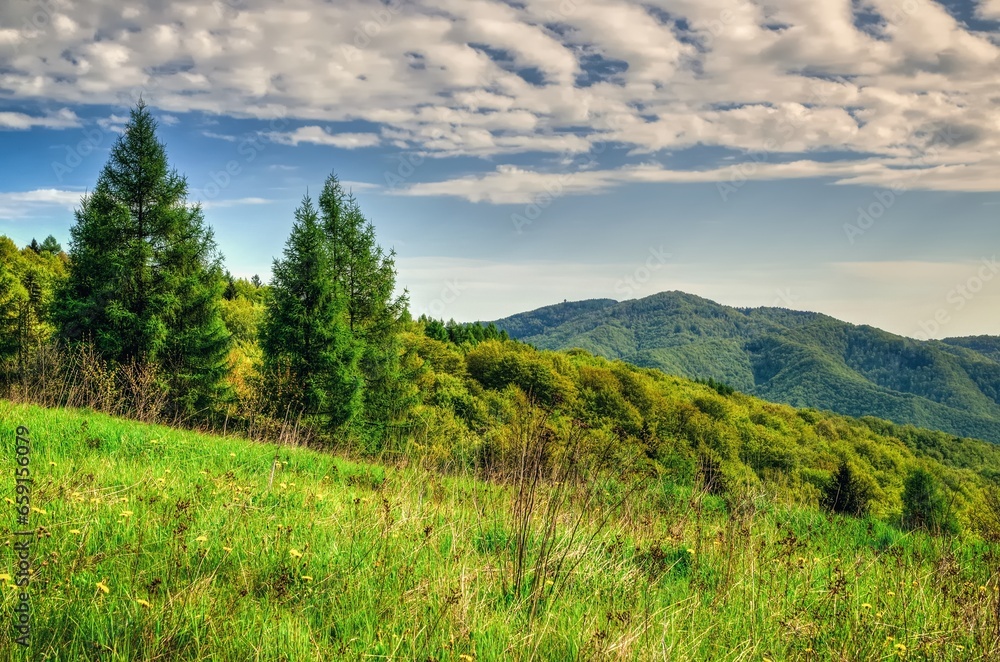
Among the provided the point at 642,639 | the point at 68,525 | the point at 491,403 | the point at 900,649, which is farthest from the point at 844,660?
the point at 491,403

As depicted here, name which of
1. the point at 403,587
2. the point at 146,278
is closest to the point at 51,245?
the point at 146,278

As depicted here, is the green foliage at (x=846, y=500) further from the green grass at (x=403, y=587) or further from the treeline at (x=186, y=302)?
the treeline at (x=186, y=302)

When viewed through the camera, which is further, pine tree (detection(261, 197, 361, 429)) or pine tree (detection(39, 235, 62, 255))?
pine tree (detection(39, 235, 62, 255))

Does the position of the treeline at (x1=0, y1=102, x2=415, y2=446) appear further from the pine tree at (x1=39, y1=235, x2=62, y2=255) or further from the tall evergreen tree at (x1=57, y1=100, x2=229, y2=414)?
the pine tree at (x1=39, y1=235, x2=62, y2=255)

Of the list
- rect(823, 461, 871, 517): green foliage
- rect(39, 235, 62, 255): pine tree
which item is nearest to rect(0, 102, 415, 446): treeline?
rect(823, 461, 871, 517): green foliage

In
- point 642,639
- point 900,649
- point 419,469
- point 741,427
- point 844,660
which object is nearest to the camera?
point 844,660

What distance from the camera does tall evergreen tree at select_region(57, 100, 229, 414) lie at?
21.8 metres

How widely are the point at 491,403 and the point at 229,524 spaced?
156 feet

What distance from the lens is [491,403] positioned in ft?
169

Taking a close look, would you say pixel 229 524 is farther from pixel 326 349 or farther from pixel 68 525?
pixel 326 349

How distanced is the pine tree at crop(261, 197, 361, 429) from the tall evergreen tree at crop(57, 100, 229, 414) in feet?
7.93

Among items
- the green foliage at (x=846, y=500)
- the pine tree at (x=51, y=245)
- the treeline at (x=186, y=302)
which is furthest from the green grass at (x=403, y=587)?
the pine tree at (x=51, y=245)

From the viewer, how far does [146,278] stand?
2241 cm

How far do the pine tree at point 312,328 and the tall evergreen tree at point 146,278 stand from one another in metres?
2.42
